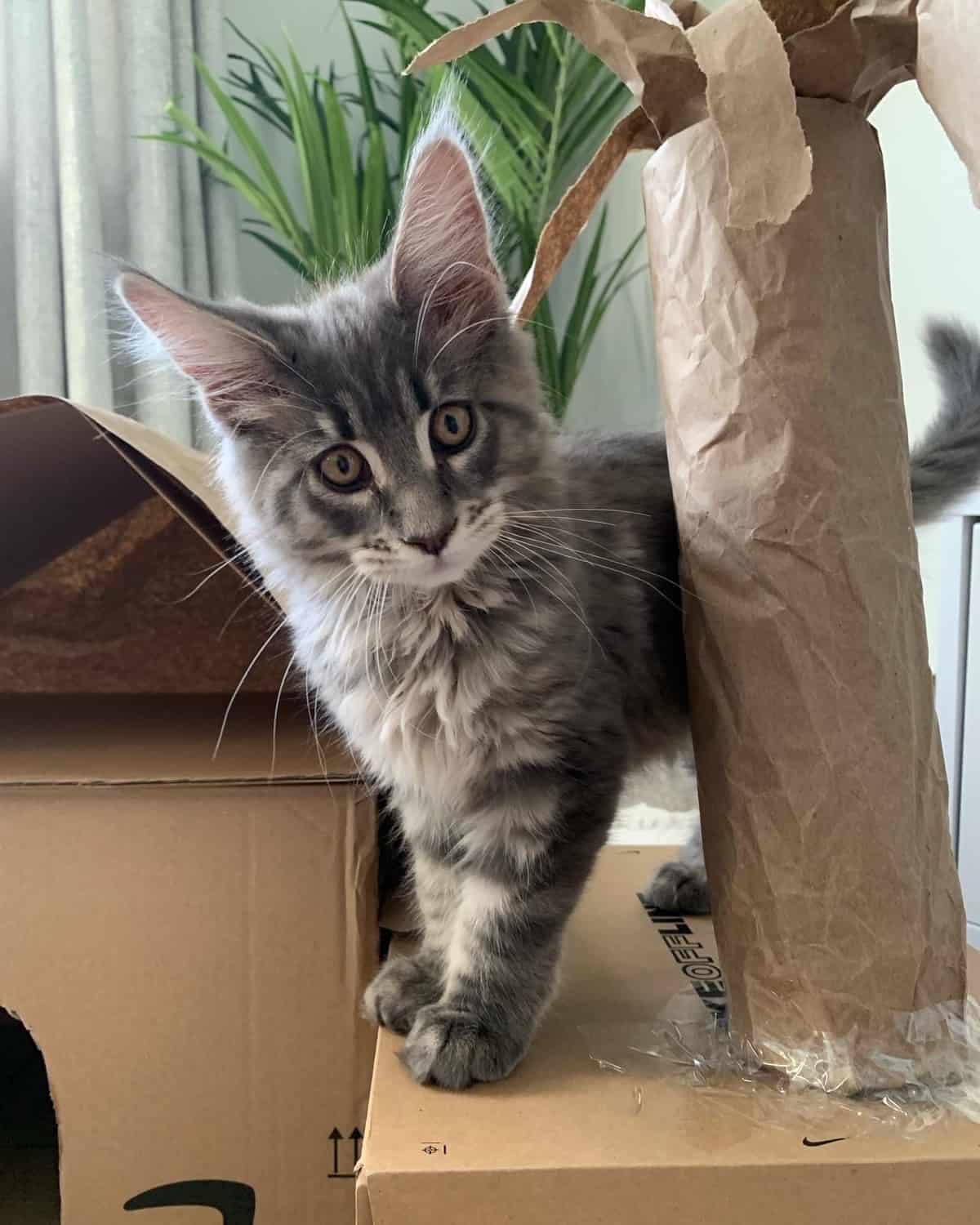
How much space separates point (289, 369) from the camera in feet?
2.90

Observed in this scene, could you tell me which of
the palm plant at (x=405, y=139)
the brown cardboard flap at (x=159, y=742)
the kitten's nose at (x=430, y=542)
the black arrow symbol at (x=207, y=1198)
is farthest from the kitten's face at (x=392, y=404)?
the palm plant at (x=405, y=139)

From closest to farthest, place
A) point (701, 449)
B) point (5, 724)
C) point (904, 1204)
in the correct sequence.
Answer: point (904, 1204)
point (701, 449)
point (5, 724)

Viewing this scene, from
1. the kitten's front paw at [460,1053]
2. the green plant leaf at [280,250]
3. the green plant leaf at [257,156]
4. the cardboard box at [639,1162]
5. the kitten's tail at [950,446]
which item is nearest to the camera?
the cardboard box at [639,1162]

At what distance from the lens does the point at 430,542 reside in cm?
83

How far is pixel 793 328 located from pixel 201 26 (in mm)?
1869

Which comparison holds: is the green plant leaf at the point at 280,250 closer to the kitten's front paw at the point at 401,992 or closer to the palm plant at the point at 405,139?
the palm plant at the point at 405,139

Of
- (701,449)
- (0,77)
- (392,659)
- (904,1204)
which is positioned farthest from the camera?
(0,77)

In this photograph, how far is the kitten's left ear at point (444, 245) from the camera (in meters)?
0.86

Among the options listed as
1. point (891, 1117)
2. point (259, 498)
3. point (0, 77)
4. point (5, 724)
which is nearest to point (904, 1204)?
point (891, 1117)

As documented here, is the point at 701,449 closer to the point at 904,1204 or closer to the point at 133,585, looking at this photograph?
the point at 904,1204

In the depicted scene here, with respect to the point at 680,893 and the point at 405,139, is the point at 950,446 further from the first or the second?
the point at 405,139

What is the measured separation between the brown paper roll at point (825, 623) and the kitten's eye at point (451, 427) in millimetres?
223

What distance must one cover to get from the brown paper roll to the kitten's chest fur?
19 cm

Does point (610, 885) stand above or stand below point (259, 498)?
below
